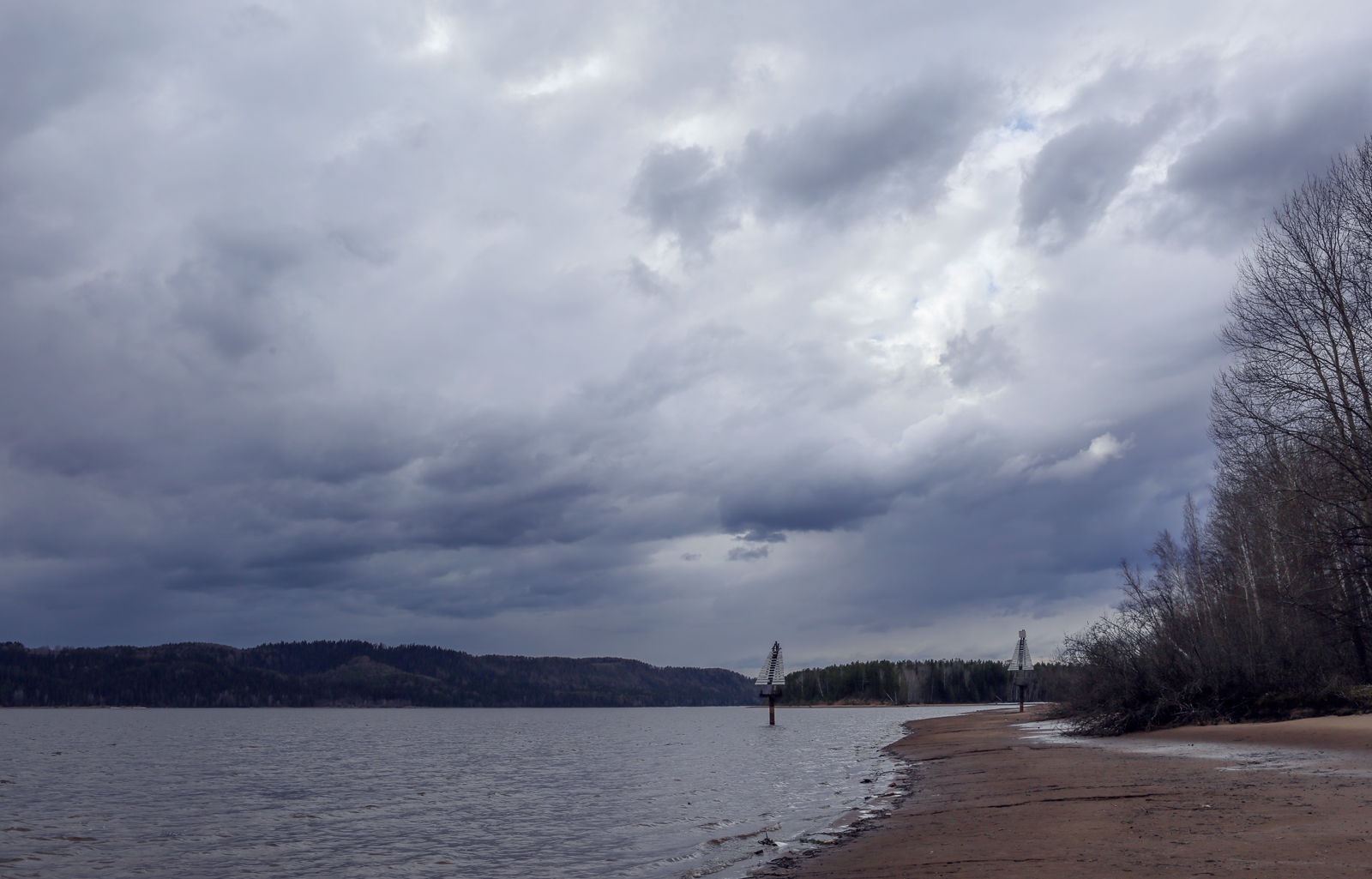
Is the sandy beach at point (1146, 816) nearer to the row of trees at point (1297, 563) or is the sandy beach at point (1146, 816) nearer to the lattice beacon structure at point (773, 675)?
the row of trees at point (1297, 563)

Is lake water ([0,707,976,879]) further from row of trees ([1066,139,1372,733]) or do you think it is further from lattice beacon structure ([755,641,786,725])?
lattice beacon structure ([755,641,786,725])

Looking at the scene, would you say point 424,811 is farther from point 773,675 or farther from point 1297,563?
point 773,675

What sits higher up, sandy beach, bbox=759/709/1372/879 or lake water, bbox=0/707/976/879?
sandy beach, bbox=759/709/1372/879

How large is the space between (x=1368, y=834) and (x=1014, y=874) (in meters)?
4.45

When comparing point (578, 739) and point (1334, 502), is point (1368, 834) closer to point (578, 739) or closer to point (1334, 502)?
point (1334, 502)

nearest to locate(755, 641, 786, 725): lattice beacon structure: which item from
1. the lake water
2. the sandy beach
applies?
the lake water

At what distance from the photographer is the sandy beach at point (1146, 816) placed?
1029cm

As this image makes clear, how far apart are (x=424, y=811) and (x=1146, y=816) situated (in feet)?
69.0

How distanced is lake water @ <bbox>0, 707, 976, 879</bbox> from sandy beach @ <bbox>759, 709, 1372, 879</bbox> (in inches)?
105

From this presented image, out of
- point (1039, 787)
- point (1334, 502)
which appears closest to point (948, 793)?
point (1039, 787)

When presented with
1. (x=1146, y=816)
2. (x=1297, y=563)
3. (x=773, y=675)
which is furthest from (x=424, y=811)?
(x=773, y=675)

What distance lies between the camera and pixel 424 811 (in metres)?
25.7

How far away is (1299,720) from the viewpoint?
28.2 m

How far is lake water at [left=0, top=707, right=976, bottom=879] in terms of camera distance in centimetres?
1734
